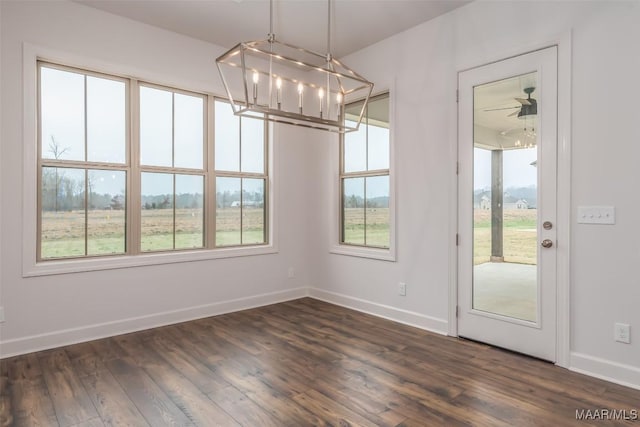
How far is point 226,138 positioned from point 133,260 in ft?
5.74

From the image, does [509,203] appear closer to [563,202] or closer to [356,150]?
[563,202]

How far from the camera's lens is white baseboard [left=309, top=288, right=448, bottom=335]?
147 inches

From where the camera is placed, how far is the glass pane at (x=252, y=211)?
15.5 ft

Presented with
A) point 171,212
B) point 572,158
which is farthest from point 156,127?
point 572,158

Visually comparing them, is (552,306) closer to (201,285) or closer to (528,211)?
(528,211)

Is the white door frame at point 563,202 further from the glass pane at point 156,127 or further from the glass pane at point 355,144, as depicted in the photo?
the glass pane at point 156,127

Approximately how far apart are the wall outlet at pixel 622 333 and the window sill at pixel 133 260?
3.49 metres

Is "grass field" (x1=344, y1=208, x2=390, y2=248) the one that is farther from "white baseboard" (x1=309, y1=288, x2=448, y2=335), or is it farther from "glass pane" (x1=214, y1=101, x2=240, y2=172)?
"glass pane" (x1=214, y1=101, x2=240, y2=172)

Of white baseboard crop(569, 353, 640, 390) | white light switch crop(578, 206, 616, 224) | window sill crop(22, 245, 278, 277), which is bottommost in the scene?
white baseboard crop(569, 353, 640, 390)

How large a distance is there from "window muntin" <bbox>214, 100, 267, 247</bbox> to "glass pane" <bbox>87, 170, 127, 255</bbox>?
3.39 feet

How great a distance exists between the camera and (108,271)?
3633 mm

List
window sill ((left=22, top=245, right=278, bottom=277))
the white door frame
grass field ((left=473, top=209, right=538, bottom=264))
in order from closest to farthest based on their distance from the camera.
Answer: the white door frame < grass field ((left=473, top=209, right=538, bottom=264)) < window sill ((left=22, top=245, right=278, bottom=277))

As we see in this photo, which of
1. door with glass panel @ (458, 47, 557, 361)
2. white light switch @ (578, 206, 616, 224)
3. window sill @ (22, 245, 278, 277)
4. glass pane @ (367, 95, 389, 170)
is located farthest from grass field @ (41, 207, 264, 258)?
white light switch @ (578, 206, 616, 224)

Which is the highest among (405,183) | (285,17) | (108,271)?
(285,17)
